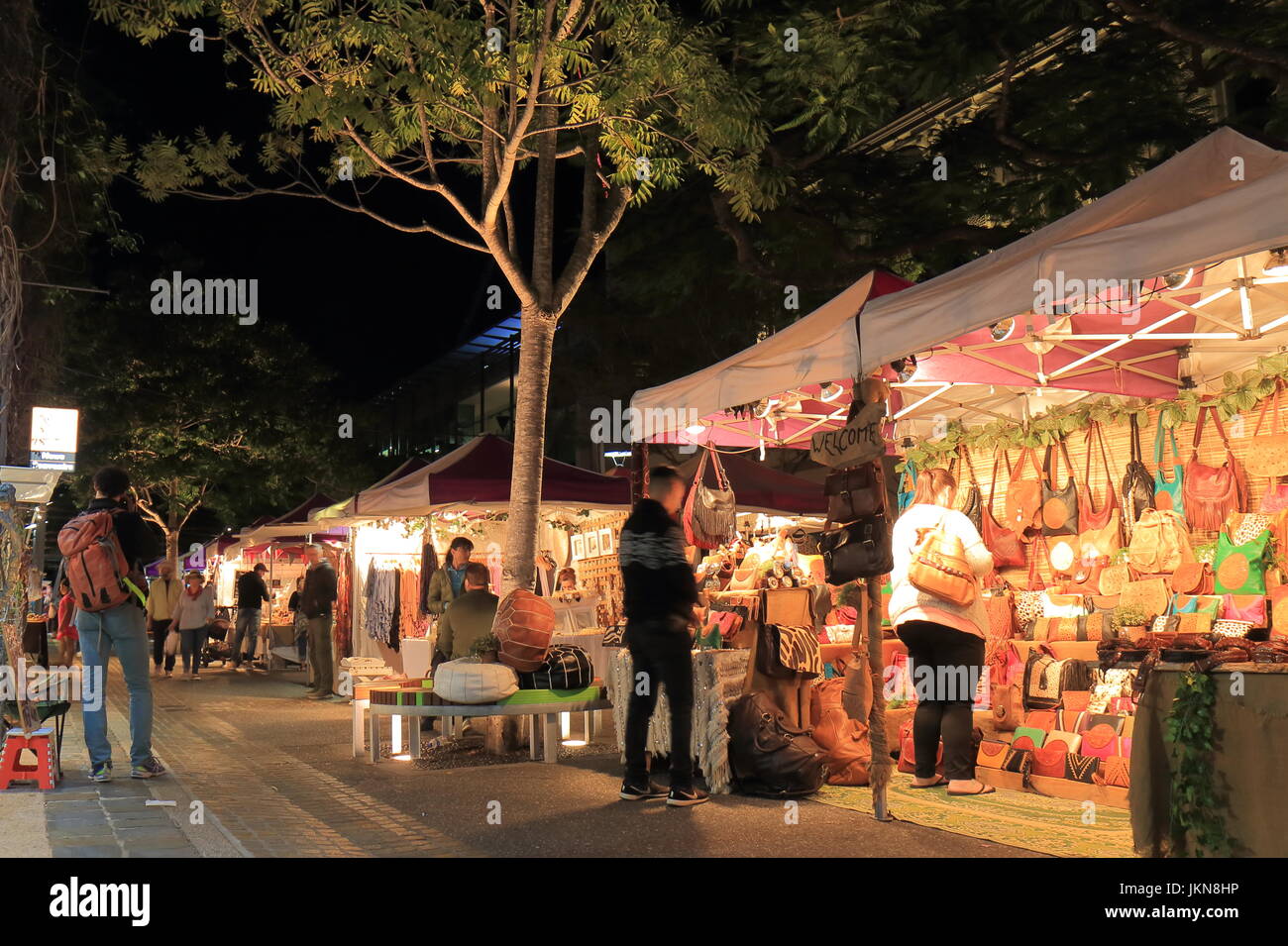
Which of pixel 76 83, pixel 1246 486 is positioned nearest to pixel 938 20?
pixel 1246 486

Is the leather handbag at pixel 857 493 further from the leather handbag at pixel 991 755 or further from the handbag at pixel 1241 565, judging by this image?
the handbag at pixel 1241 565

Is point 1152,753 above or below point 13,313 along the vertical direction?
below

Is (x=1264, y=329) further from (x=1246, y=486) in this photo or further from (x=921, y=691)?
(x=921, y=691)

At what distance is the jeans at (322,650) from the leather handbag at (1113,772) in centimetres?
1252

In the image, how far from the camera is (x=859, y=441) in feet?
23.3

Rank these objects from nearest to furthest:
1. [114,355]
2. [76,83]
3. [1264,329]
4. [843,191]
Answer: [1264,329], [76,83], [843,191], [114,355]

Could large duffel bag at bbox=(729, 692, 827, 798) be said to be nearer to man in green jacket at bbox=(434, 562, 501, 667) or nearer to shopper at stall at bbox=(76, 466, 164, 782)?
man in green jacket at bbox=(434, 562, 501, 667)

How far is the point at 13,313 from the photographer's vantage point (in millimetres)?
10391

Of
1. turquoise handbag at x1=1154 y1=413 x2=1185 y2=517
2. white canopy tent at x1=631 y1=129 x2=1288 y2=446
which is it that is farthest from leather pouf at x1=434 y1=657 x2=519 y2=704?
turquoise handbag at x1=1154 y1=413 x2=1185 y2=517

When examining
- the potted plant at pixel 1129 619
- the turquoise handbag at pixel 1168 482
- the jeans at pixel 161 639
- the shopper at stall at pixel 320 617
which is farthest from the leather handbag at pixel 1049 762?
the jeans at pixel 161 639

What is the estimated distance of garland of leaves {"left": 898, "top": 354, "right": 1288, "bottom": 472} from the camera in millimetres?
7852

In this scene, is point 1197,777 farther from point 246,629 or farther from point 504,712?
point 246,629

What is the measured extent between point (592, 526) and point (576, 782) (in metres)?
7.78

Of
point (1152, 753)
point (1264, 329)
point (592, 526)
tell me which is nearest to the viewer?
point (1152, 753)
